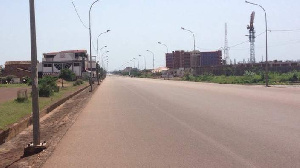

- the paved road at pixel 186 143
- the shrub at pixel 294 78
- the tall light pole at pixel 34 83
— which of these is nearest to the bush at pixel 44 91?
the paved road at pixel 186 143

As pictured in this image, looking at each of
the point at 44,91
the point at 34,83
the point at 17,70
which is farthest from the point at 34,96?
the point at 17,70

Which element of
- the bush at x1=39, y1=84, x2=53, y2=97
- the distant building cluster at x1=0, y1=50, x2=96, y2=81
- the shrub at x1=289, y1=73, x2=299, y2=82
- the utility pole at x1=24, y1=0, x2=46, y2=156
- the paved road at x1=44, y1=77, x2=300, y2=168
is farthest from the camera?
the distant building cluster at x1=0, y1=50, x2=96, y2=81

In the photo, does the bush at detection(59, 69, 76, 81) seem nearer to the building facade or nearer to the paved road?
the building facade

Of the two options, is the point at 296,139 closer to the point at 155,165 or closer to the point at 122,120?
the point at 155,165

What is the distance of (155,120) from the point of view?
44.0ft

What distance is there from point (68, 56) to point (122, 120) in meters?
92.8

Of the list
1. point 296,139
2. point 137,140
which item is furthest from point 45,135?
point 296,139

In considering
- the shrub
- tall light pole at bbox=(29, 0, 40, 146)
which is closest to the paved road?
tall light pole at bbox=(29, 0, 40, 146)

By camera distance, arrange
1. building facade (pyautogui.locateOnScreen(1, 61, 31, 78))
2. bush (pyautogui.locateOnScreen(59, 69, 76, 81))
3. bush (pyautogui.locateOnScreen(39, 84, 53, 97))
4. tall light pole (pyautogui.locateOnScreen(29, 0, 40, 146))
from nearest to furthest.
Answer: tall light pole (pyautogui.locateOnScreen(29, 0, 40, 146)) < bush (pyautogui.locateOnScreen(39, 84, 53, 97)) < bush (pyautogui.locateOnScreen(59, 69, 76, 81)) < building facade (pyautogui.locateOnScreen(1, 61, 31, 78))

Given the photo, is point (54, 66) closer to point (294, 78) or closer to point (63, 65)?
point (63, 65)

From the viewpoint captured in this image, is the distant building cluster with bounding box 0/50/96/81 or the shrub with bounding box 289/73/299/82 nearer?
the shrub with bounding box 289/73/299/82

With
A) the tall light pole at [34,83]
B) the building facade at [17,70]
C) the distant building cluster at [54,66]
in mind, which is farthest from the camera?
the distant building cluster at [54,66]

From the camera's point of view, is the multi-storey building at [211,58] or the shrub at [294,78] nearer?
the shrub at [294,78]

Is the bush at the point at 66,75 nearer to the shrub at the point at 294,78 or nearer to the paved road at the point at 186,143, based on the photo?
the shrub at the point at 294,78
